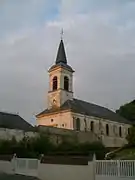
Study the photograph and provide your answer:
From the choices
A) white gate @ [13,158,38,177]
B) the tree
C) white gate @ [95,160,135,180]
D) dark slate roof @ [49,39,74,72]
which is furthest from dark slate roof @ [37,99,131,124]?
white gate @ [95,160,135,180]

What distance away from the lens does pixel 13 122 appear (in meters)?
39.3

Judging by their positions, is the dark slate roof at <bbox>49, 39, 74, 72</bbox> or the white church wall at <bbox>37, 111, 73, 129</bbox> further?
the dark slate roof at <bbox>49, 39, 74, 72</bbox>

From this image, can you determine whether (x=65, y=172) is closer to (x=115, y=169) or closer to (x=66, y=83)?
(x=115, y=169)

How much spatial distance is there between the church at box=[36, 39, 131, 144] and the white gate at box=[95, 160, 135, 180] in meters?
37.9

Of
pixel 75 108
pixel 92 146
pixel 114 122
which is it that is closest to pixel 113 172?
pixel 92 146

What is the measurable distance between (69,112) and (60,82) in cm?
749

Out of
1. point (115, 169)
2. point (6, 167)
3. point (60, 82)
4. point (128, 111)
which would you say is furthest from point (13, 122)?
point (128, 111)

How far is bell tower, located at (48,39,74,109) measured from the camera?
56844 millimetres

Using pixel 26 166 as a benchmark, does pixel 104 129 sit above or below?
above

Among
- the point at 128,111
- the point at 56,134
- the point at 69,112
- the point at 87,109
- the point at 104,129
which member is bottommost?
the point at 56,134

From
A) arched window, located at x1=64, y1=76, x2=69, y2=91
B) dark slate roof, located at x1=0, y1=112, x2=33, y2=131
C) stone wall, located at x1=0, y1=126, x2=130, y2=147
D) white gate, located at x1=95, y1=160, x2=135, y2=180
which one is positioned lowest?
white gate, located at x1=95, y1=160, x2=135, y2=180

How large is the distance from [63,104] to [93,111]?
21.1 feet

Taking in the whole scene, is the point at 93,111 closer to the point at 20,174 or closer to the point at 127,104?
the point at 127,104

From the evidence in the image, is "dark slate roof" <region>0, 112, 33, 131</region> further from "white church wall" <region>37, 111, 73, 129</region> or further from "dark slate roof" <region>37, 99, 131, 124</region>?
"dark slate roof" <region>37, 99, 131, 124</region>
